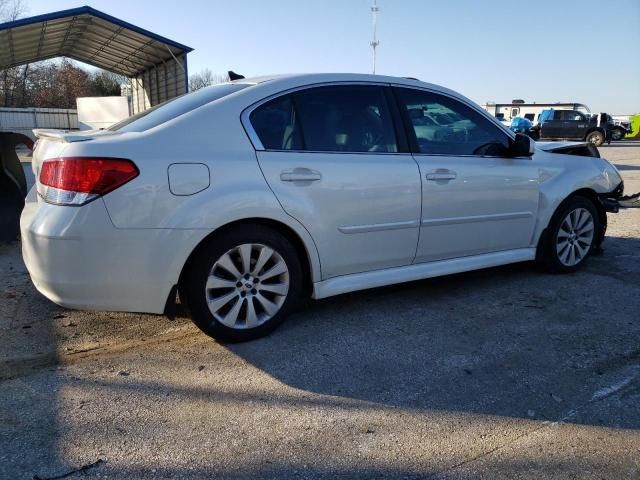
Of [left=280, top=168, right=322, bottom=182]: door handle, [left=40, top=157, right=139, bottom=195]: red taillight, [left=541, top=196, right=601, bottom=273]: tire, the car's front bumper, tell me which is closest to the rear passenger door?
[left=280, top=168, right=322, bottom=182]: door handle

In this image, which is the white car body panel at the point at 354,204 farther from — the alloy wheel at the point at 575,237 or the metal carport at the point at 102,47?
the metal carport at the point at 102,47

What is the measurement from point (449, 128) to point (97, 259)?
107 inches

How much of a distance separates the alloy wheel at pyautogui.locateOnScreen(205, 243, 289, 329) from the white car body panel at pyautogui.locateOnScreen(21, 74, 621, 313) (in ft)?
0.68

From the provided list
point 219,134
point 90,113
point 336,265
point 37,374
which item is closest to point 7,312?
point 37,374

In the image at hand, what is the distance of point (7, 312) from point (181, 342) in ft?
4.81

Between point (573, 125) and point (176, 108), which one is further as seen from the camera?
point (573, 125)

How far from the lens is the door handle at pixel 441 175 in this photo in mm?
3799

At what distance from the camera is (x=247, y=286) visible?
326cm

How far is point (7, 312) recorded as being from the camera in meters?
3.80

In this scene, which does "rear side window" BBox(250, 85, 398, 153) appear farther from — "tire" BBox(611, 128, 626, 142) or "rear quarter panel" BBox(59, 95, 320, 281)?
"tire" BBox(611, 128, 626, 142)

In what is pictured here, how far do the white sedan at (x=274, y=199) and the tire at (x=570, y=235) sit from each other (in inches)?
10.6

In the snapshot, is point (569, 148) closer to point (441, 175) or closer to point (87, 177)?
point (441, 175)

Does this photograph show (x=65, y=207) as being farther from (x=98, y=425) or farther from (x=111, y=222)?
(x=98, y=425)

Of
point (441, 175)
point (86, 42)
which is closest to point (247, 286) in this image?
point (441, 175)
